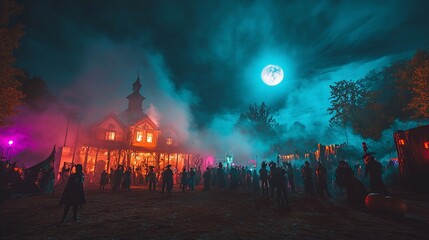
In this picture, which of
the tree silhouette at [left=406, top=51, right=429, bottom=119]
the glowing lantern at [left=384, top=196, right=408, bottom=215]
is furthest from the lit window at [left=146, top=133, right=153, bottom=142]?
the tree silhouette at [left=406, top=51, right=429, bottom=119]

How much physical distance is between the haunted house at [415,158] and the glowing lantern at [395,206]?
6.86m

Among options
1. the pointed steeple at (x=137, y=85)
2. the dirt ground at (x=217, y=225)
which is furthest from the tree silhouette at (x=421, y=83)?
the pointed steeple at (x=137, y=85)

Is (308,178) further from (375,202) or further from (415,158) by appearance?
(415,158)

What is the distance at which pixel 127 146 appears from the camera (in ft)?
97.0

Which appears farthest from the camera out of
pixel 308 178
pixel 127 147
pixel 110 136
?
pixel 110 136

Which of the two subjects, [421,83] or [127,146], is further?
[127,146]

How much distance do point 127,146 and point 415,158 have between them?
29933 millimetres

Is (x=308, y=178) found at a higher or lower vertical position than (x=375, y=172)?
lower

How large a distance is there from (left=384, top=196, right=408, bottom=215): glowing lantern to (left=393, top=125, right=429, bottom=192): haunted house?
686cm

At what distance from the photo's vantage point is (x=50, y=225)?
6.25m

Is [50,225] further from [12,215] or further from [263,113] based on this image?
[263,113]

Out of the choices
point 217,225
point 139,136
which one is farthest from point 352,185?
point 139,136

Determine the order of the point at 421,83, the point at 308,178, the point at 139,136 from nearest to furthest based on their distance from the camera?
the point at 308,178 → the point at 421,83 → the point at 139,136

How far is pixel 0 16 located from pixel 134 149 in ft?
62.8
